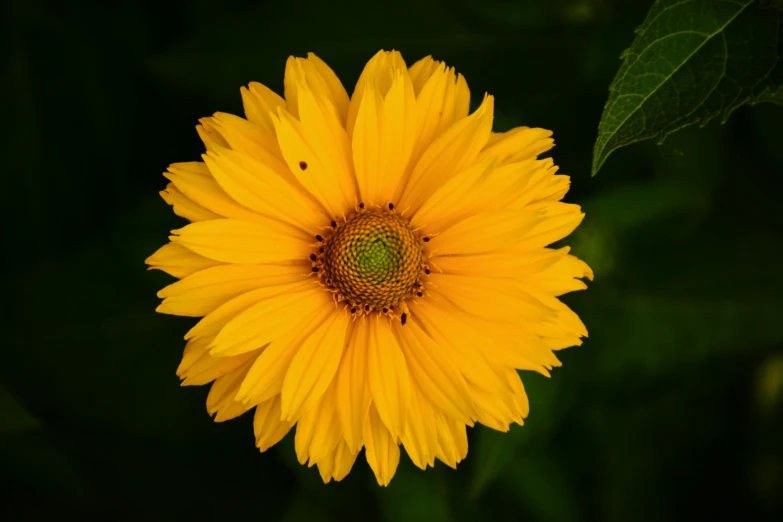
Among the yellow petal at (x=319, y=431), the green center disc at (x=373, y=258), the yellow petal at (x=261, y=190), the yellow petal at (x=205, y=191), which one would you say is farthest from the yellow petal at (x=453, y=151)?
the yellow petal at (x=319, y=431)

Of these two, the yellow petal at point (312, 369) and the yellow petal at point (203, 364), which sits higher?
the yellow petal at point (203, 364)

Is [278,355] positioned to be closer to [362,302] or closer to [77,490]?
[362,302]

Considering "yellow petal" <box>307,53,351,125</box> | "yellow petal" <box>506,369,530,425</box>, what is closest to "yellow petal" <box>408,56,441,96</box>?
"yellow petal" <box>307,53,351,125</box>

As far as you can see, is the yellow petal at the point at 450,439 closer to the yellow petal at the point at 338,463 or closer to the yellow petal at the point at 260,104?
the yellow petal at the point at 338,463

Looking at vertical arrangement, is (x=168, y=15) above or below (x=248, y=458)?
above

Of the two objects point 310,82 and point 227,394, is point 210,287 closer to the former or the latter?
point 227,394

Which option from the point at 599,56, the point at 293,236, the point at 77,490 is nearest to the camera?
the point at 293,236

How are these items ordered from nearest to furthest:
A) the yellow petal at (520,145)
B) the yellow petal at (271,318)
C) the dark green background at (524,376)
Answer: the yellow petal at (271,318)
the yellow petal at (520,145)
the dark green background at (524,376)

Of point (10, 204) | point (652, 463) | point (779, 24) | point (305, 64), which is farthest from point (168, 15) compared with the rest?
point (652, 463)
